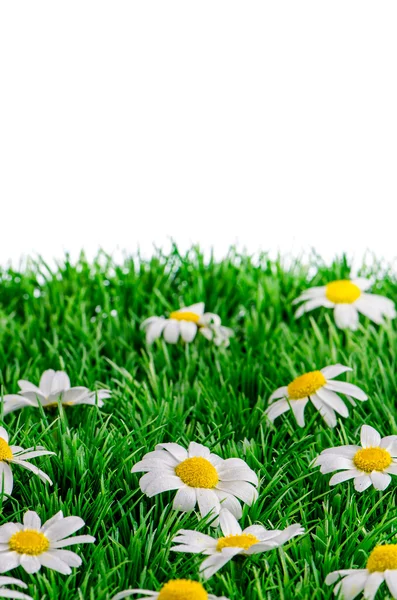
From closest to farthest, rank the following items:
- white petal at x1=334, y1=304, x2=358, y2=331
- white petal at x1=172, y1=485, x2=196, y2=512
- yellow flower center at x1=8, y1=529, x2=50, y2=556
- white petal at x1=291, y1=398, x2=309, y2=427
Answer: yellow flower center at x1=8, y1=529, x2=50, y2=556
white petal at x1=172, y1=485, x2=196, y2=512
white petal at x1=291, y1=398, x2=309, y2=427
white petal at x1=334, y1=304, x2=358, y2=331

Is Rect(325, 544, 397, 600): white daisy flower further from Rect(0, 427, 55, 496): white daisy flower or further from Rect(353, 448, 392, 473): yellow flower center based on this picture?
Rect(0, 427, 55, 496): white daisy flower

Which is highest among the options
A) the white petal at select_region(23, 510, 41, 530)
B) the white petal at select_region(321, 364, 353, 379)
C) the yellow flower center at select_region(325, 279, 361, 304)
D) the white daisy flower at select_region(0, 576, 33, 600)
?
the yellow flower center at select_region(325, 279, 361, 304)

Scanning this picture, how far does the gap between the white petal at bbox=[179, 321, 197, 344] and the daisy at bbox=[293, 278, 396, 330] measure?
1.10 ft

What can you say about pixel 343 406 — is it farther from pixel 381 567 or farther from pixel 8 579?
pixel 8 579

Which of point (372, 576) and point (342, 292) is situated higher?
point (342, 292)

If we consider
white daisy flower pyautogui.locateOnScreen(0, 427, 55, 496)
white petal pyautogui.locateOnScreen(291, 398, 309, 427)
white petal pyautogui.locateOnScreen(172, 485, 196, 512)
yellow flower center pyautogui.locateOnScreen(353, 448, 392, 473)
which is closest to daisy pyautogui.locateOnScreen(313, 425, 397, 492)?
yellow flower center pyautogui.locateOnScreen(353, 448, 392, 473)

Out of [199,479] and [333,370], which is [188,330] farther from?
[199,479]

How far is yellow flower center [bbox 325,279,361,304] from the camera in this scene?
96.6 inches

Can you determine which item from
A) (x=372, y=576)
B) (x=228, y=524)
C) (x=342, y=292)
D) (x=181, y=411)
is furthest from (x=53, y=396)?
(x=342, y=292)

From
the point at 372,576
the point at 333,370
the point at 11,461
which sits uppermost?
the point at 333,370

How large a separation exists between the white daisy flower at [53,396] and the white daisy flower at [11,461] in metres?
0.27

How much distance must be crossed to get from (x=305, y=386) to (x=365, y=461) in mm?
320

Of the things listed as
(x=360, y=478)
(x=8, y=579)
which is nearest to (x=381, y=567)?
(x=360, y=478)

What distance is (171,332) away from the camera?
7.52ft
